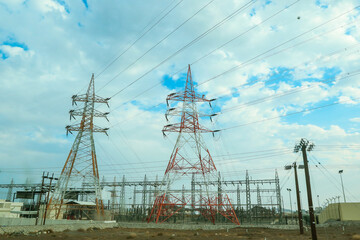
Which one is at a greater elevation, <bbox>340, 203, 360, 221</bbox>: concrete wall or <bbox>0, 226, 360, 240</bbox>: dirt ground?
<bbox>340, 203, 360, 221</bbox>: concrete wall

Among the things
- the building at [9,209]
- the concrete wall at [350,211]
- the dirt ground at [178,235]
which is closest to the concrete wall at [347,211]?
the concrete wall at [350,211]

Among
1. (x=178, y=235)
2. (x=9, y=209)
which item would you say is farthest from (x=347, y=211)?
(x=9, y=209)

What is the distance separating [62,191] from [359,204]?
164 ft

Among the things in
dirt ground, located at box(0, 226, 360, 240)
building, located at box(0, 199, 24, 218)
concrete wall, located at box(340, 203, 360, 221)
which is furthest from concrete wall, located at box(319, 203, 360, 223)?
building, located at box(0, 199, 24, 218)

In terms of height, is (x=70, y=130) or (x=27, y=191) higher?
(x=70, y=130)

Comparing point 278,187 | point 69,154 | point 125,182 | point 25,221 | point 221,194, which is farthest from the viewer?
point 125,182

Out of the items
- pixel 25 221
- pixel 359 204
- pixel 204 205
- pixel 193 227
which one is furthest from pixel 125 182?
pixel 359 204

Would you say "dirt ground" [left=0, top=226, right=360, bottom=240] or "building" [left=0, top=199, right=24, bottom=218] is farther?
"building" [left=0, top=199, right=24, bottom=218]

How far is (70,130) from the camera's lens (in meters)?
37.4

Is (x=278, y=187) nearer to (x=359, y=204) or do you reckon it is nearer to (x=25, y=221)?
(x=359, y=204)

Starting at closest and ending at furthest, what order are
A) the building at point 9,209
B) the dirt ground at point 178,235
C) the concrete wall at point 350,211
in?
the dirt ground at point 178,235
the concrete wall at point 350,211
the building at point 9,209

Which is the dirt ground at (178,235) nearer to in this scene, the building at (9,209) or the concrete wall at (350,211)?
the concrete wall at (350,211)

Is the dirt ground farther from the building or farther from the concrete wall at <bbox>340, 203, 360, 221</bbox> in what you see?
the building

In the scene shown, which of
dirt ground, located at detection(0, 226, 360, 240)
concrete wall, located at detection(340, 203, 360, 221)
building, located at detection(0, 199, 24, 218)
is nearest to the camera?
dirt ground, located at detection(0, 226, 360, 240)
